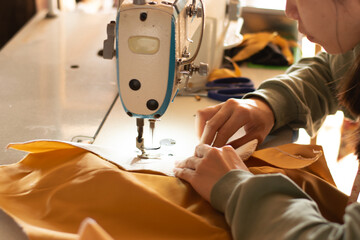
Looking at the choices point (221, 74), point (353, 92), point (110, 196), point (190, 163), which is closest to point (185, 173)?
point (190, 163)

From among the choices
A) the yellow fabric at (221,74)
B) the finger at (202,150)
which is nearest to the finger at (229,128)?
the finger at (202,150)

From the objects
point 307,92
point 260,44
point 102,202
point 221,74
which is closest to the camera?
point 102,202

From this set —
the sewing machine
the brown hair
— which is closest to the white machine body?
the sewing machine

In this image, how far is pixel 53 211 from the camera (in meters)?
0.94

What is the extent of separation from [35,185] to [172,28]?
1.40ft

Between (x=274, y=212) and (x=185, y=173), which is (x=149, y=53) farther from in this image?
(x=274, y=212)

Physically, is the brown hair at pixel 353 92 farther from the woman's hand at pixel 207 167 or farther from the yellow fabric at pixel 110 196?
the woman's hand at pixel 207 167

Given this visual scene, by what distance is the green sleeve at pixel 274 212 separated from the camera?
0.79 metres

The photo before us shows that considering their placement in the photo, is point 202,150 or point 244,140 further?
point 244,140

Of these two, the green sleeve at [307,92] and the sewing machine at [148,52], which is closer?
the sewing machine at [148,52]

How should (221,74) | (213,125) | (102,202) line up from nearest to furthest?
(102,202), (213,125), (221,74)

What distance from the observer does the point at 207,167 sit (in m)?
1.04

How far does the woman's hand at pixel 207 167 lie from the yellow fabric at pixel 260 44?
92 centimetres

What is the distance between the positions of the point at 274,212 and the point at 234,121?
43cm
